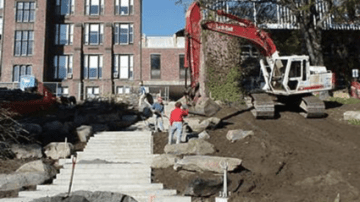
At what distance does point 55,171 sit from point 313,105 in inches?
487

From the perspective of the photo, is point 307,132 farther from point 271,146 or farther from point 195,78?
point 195,78

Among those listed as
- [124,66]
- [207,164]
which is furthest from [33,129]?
[124,66]

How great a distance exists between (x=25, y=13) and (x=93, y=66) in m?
9.76

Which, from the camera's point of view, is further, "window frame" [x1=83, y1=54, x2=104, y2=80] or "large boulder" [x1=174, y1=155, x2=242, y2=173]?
"window frame" [x1=83, y1=54, x2=104, y2=80]

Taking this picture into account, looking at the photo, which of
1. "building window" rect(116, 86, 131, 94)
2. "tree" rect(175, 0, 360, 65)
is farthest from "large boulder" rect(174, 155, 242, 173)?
"building window" rect(116, 86, 131, 94)

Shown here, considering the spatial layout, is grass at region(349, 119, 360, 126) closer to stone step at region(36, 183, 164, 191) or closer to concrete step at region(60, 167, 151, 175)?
concrete step at region(60, 167, 151, 175)

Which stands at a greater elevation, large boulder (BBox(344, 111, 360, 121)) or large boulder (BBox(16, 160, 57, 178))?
large boulder (BBox(344, 111, 360, 121))

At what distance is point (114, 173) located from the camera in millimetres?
10172

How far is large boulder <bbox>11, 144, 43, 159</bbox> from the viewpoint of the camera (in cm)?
1190

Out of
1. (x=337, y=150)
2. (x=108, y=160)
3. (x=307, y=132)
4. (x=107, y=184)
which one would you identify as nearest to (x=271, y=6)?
(x=307, y=132)

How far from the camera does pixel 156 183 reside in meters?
9.46

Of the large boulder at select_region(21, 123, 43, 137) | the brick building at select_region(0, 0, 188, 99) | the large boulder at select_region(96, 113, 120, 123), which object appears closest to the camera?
the large boulder at select_region(21, 123, 43, 137)

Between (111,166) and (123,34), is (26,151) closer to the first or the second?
(111,166)

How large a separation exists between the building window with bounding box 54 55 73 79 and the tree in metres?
21.6
